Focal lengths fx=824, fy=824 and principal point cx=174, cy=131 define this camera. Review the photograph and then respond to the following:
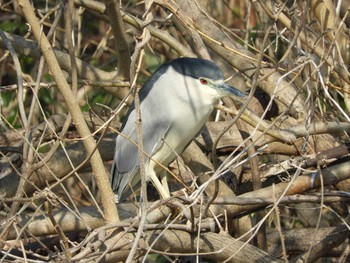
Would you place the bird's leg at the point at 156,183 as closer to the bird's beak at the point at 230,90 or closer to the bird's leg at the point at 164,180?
the bird's leg at the point at 164,180

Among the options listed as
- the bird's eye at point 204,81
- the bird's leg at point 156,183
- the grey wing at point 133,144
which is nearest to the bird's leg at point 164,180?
the bird's leg at point 156,183

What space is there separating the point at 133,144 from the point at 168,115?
195mm

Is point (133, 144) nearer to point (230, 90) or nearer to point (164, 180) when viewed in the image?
point (164, 180)

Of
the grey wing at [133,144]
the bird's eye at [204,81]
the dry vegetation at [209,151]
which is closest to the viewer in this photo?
the dry vegetation at [209,151]

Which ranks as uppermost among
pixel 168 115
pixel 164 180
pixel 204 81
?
pixel 204 81

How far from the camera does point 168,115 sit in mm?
3525

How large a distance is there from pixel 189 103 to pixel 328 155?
62cm

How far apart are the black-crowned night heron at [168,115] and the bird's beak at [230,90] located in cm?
1

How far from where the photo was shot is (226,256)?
276 cm

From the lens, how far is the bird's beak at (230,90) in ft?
10.3

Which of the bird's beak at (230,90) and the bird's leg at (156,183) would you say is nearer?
the bird's beak at (230,90)

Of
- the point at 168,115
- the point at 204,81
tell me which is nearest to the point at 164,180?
the point at 168,115

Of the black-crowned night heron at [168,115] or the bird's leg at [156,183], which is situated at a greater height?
the black-crowned night heron at [168,115]

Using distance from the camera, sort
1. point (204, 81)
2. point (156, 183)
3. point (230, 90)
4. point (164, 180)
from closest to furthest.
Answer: point (230, 90) → point (204, 81) → point (156, 183) → point (164, 180)
